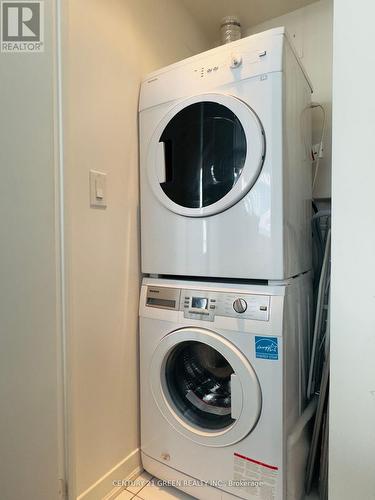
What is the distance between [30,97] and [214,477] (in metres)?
1.51

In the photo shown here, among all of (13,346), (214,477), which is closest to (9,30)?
(13,346)

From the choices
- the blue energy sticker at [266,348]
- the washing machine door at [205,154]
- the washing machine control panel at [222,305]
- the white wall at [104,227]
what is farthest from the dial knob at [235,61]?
the blue energy sticker at [266,348]

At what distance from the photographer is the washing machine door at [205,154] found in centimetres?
106

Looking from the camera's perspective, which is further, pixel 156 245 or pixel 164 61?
pixel 164 61

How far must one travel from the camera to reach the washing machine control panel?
102cm

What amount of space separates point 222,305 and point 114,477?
88 cm

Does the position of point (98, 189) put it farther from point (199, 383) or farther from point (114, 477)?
point (114, 477)

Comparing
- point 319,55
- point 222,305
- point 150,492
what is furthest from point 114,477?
point 319,55

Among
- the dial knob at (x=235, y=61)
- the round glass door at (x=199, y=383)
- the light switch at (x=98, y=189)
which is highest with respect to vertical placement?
the dial knob at (x=235, y=61)

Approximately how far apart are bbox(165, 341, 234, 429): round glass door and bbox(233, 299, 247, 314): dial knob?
246 mm

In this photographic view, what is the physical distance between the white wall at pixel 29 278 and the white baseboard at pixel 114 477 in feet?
0.59

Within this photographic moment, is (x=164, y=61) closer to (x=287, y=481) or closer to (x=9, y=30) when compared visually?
(x=9, y=30)

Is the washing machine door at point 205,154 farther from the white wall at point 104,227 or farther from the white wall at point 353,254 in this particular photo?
the white wall at point 353,254

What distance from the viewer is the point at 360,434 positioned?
778 millimetres
